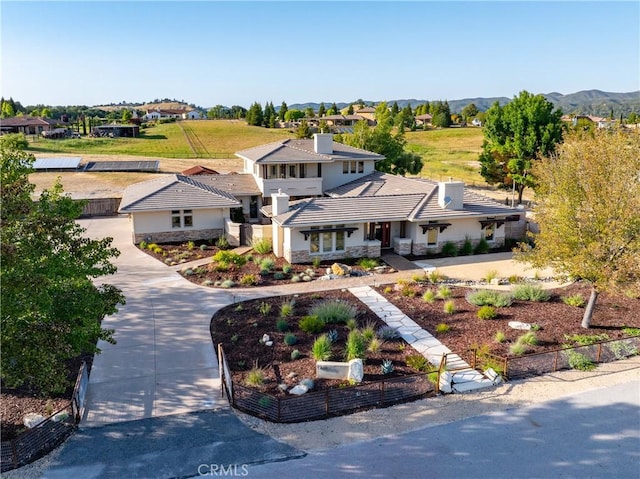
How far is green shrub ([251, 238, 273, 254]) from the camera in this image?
2672 centimetres

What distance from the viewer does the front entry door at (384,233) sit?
88.4 feet

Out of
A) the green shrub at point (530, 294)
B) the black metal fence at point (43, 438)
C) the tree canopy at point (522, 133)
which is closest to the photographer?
the black metal fence at point (43, 438)

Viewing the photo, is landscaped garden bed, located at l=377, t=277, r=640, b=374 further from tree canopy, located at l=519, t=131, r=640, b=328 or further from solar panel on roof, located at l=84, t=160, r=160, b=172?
solar panel on roof, located at l=84, t=160, r=160, b=172

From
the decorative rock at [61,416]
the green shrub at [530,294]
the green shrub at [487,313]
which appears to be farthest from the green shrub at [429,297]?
the decorative rock at [61,416]

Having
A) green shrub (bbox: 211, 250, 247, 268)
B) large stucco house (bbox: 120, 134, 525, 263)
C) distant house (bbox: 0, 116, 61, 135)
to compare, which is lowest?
green shrub (bbox: 211, 250, 247, 268)

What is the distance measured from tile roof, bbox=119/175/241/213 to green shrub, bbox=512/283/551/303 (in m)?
16.0

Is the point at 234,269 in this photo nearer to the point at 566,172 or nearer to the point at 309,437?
the point at 309,437

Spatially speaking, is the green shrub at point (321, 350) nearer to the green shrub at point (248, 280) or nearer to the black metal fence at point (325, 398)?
the black metal fence at point (325, 398)

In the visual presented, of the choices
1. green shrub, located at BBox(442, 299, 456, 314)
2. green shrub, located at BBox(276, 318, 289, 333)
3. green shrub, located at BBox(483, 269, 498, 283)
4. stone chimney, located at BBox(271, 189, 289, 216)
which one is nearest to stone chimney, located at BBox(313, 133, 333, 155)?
stone chimney, located at BBox(271, 189, 289, 216)

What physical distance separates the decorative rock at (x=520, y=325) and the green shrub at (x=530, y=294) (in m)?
2.56

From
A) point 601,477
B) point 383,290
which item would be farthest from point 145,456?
point 383,290

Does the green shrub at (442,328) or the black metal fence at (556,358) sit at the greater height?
the green shrub at (442,328)

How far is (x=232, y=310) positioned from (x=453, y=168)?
162ft

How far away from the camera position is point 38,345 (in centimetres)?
1059
